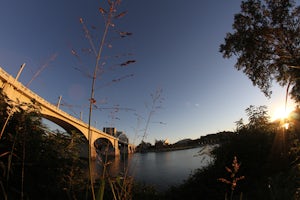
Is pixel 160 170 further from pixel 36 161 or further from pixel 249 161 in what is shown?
pixel 36 161

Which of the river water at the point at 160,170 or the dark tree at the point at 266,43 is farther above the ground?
the dark tree at the point at 266,43

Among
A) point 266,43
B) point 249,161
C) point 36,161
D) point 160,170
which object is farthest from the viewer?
point 160,170

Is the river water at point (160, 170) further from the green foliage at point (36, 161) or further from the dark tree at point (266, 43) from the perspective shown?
the dark tree at point (266, 43)

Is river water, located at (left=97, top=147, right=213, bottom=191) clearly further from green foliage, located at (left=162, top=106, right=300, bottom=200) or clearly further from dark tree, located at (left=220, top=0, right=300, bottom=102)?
dark tree, located at (left=220, top=0, right=300, bottom=102)

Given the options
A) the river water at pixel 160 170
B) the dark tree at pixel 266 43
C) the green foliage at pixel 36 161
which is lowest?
the river water at pixel 160 170

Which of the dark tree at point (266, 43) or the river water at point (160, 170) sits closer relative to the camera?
the river water at point (160, 170)

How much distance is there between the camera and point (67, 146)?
5.44m

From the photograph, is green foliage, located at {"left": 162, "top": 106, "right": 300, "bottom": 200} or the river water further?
green foliage, located at {"left": 162, "top": 106, "right": 300, "bottom": 200}

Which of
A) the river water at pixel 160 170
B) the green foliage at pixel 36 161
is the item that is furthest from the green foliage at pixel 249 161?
the green foliage at pixel 36 161

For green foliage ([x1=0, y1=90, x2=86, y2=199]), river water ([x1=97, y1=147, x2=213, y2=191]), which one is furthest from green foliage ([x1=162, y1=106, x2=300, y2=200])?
green foliage ([x1=0, y1=90, x2=86, y2=199])

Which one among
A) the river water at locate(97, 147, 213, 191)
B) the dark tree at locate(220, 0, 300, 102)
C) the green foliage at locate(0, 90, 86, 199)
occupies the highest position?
the dark tree at locate(220, 0, 300, 102)

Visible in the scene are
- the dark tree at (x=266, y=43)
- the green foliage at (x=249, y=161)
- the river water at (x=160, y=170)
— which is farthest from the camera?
the dark tree at (x=266, y=43)

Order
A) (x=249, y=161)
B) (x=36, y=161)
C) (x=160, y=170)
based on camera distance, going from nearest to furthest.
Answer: (x=36, y=161), (x=249, y=161), (x=160, y=170)

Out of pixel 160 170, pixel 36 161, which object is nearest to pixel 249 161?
pixel 36 161
